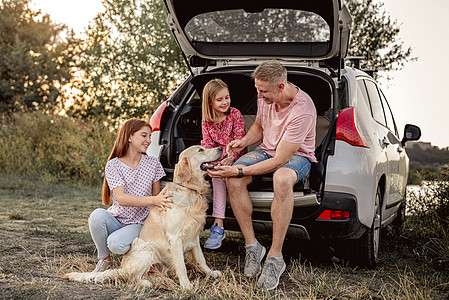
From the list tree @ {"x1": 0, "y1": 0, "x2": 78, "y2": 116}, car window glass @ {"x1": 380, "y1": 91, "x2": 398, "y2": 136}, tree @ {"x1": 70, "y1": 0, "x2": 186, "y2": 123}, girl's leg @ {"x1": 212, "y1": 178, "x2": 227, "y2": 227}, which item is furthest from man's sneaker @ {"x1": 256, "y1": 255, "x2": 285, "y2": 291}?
tree @ {"x1": 0, "y1": 0, "x2": 78, "y2": 116}

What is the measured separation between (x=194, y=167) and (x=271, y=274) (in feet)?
3.23

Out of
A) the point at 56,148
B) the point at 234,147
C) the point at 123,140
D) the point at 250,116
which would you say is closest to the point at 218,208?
the point at 234,147

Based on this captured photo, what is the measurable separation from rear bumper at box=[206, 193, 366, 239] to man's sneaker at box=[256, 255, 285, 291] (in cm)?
30

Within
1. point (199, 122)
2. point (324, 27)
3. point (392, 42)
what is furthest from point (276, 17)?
point (392, 42)

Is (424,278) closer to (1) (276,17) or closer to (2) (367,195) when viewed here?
(2) (367,195)

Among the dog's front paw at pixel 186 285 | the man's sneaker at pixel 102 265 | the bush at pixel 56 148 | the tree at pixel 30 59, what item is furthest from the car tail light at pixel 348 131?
the tree at pixel 30 59

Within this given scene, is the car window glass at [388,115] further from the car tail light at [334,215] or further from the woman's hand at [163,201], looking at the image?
the woman's hand at [163,201]

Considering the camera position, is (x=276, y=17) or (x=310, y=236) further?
(x=276, y=17)

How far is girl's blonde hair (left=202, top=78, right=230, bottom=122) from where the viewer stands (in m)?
4.25

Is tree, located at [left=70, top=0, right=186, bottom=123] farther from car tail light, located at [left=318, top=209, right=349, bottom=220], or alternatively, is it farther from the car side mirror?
car tail light, located at [left=318, top=209, right=349, bottom=220]

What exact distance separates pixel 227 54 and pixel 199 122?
2.34 feet

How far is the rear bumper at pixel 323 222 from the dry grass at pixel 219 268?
0.31 meters

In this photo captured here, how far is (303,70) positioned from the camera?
4277mm

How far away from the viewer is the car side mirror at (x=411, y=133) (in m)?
5.88
